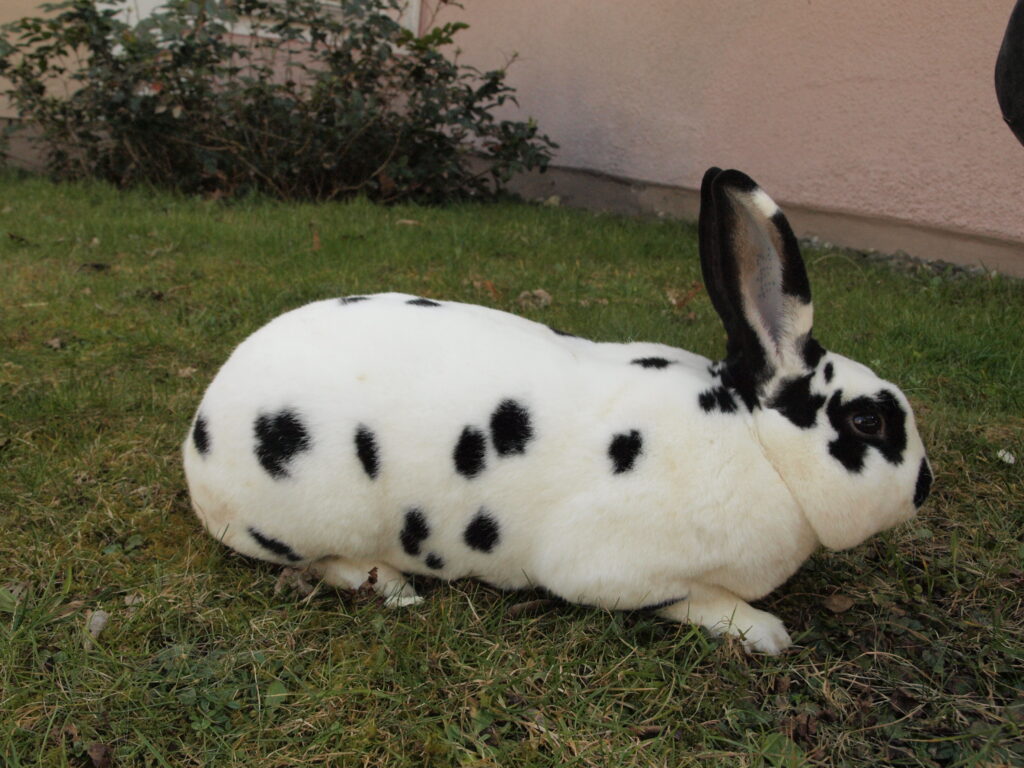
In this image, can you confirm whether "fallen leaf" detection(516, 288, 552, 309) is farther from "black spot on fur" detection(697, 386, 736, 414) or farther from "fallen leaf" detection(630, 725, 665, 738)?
"fallen leaf" detection(630, 725, 665, 738)

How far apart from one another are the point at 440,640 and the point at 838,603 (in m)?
0.95

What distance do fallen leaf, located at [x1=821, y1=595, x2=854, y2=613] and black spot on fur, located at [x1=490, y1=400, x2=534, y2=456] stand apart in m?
0.86

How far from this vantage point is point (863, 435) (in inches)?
71.9

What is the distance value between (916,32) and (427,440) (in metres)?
4.40

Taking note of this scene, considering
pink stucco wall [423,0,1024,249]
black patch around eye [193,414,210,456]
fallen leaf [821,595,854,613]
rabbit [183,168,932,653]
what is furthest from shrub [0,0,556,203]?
fallen leaf [821,595,854,613]

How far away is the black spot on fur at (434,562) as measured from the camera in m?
2.09

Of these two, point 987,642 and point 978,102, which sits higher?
point 978,102

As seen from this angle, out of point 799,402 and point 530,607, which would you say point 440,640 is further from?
point 799,402

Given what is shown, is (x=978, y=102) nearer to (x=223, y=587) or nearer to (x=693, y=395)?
(x=693, y=395)

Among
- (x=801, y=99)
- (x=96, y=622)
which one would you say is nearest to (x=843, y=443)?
(x=96, y=622)

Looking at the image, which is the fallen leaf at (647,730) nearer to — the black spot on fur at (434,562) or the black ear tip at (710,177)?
the black spot on fur at (434,562)

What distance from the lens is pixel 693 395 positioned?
196cm

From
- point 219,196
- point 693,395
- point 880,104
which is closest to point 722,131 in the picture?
point 880,104

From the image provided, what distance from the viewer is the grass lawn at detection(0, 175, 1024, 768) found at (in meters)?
1.74
